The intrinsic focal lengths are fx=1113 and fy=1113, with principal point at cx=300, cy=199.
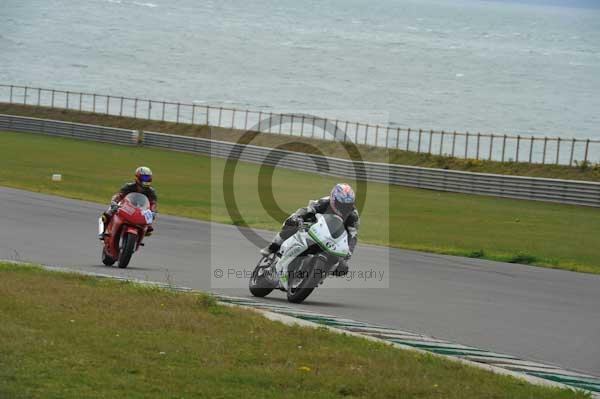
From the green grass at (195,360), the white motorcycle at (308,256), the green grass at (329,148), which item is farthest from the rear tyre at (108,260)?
the green grass at (329,148)

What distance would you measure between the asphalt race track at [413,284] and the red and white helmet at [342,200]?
4.48 ft

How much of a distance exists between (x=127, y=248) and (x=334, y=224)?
17.5 feet

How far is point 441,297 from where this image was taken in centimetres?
1736

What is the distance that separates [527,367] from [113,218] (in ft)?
31.7

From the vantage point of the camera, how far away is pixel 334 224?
1488 cm

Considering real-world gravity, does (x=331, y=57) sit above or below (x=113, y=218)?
above

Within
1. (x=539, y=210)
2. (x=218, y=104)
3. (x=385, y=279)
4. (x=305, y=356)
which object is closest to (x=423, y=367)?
(x=305, y=356)

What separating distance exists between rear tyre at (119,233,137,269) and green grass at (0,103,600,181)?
35711 mm

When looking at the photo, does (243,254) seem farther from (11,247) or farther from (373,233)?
(373,233)

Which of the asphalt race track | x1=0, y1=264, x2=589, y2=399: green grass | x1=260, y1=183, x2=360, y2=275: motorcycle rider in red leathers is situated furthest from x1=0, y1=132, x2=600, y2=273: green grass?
x1=0, y1=264, x2=589, y2=399: green grass

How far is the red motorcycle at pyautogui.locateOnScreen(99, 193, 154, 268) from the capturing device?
1869 cm

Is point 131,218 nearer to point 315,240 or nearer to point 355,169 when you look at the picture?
point 315,240

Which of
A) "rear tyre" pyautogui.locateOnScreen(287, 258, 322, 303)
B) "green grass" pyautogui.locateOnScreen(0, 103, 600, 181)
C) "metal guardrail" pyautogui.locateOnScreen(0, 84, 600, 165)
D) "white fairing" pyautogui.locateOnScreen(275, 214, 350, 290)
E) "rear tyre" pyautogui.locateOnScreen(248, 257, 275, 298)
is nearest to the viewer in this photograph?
"white fairing" pyautogui.locateOnScreen(275, 214, 350, 290)

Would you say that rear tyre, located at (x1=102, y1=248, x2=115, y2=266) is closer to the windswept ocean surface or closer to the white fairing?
the white fairing
